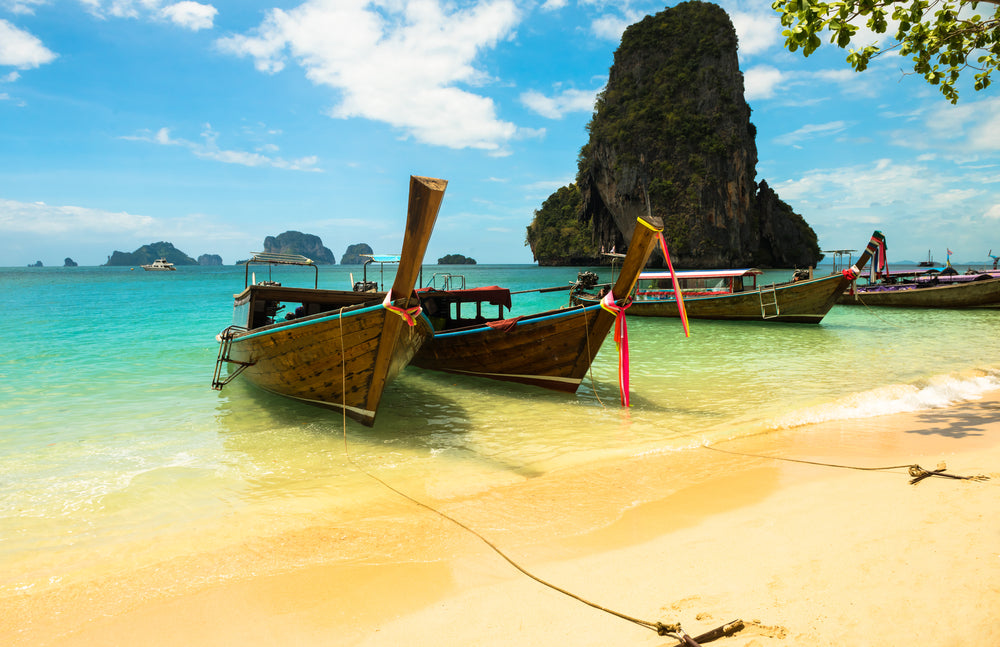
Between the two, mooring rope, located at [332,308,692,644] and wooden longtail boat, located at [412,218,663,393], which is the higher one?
wooden longtail boat, located at [412,218,663,393]

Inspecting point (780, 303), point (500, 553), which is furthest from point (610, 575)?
point (780, 303)

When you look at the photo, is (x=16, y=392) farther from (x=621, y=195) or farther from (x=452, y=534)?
(x=621, y=195)

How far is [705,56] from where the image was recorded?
61.3 m

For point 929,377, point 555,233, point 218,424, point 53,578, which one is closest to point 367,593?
point 53,578

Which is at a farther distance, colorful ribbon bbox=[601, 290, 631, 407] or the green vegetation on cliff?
the green vegetation on cliff

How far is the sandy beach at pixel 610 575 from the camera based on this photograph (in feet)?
8.20

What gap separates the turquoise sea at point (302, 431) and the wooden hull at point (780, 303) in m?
4.86

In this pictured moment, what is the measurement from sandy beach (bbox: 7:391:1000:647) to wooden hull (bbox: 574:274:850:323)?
46.5ft

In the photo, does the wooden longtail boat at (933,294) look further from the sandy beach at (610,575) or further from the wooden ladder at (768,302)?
the sandy beach at (610,575)

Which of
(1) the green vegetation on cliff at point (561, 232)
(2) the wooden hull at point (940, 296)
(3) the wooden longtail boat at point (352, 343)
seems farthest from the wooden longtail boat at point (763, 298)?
(1) the green vegetation on cliff at point (561, 232)

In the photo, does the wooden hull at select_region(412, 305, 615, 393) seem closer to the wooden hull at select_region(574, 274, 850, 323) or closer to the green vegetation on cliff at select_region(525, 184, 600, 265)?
the wooden hull at select_region(574, 274, 850, 323)

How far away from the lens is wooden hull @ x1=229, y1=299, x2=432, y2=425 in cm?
602

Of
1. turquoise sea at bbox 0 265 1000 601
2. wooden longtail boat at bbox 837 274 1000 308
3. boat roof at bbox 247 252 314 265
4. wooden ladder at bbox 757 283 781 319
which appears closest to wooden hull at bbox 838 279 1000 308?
wooden longtail boat at bbox 837 274 1000 308

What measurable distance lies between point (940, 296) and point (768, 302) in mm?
10550
